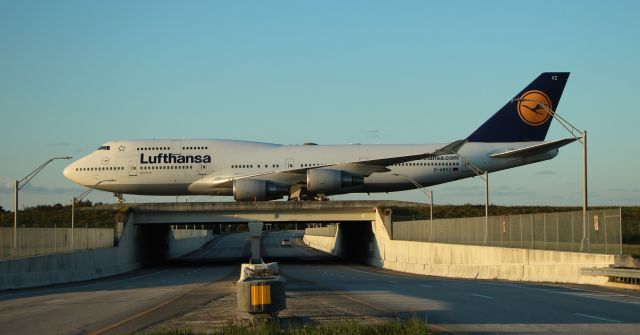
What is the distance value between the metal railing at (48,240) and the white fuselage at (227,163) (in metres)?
8.70

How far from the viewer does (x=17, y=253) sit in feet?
129

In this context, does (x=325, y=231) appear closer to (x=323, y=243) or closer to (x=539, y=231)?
(x=323, y=243)

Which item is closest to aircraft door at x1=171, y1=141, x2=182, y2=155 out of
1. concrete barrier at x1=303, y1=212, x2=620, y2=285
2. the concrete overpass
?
the concrete overpass

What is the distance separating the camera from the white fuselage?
62781mm

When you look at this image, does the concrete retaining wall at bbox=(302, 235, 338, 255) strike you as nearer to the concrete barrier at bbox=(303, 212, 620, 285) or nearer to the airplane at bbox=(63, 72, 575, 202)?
the airplane at bbox=(63, 72, 575, 202)

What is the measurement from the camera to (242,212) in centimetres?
6122

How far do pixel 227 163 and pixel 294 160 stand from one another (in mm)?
4888

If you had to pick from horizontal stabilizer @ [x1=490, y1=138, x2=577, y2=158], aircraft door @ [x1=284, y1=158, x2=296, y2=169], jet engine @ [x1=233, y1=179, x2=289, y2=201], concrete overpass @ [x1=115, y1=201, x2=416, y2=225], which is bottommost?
concrete overpass @ [x1=115, y1=201, x2=416, y2=225]

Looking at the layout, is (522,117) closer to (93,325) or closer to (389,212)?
(389,212)

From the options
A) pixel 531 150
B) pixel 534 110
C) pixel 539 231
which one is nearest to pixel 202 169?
pixel 531 150

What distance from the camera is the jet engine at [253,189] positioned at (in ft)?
197

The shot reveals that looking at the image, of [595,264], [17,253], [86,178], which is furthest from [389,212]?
[595,264]

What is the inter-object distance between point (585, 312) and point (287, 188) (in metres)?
44.5

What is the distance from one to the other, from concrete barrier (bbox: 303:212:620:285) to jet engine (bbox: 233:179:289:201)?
8087mm
